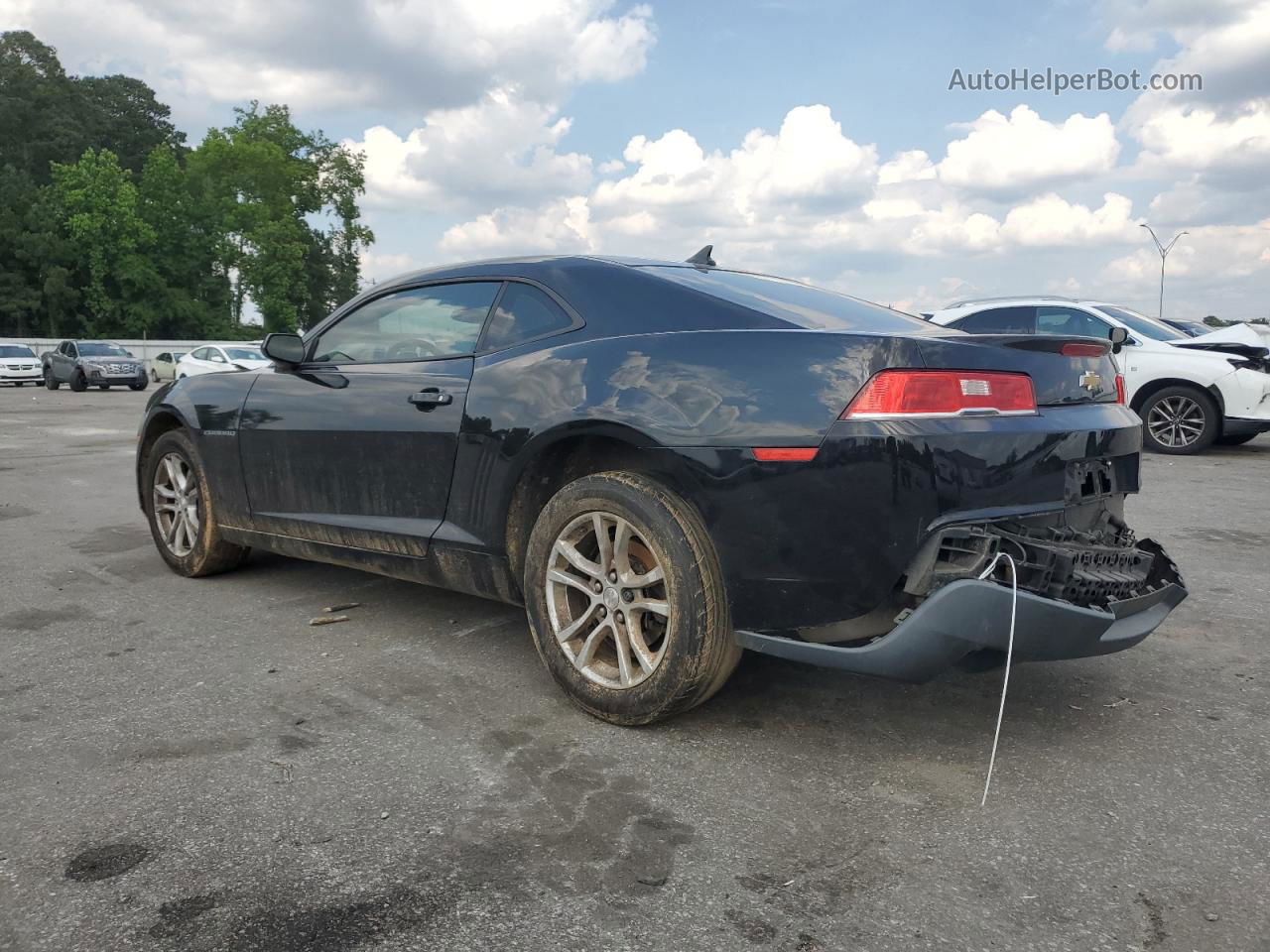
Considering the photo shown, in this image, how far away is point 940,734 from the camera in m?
3.20

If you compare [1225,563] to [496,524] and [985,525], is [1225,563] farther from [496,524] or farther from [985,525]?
[496,524]

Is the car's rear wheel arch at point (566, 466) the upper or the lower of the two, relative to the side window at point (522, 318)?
lower

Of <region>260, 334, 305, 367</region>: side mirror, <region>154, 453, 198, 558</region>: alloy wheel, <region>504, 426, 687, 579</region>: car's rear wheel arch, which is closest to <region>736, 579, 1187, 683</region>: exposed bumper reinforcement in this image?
<region>504, 426, 687, 579</region>: car's rear wheel arch

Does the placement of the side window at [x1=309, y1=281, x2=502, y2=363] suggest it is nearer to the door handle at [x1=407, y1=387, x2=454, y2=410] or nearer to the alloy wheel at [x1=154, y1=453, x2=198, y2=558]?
the door handle at [x1=407, y1=387, x2=454, y2=410]

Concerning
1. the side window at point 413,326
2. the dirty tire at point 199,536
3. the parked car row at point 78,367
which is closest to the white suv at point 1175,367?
the side window at point 413,326

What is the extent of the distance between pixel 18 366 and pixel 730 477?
37.3 metres

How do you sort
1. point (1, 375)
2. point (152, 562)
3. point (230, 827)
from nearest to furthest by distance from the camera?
point (230, 827), point (152, 562), point (1, 375)

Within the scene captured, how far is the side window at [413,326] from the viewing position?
389 cm

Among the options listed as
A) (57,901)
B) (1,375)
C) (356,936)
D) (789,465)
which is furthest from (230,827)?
(1,375)

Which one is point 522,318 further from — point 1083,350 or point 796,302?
point 1083,350

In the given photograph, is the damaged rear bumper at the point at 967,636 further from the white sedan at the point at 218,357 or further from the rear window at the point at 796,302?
the white sedan at the point at 218,357

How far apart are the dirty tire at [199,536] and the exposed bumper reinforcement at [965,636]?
3.18 meters

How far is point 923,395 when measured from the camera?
2.78 metres

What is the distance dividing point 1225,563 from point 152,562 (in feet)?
19.2
